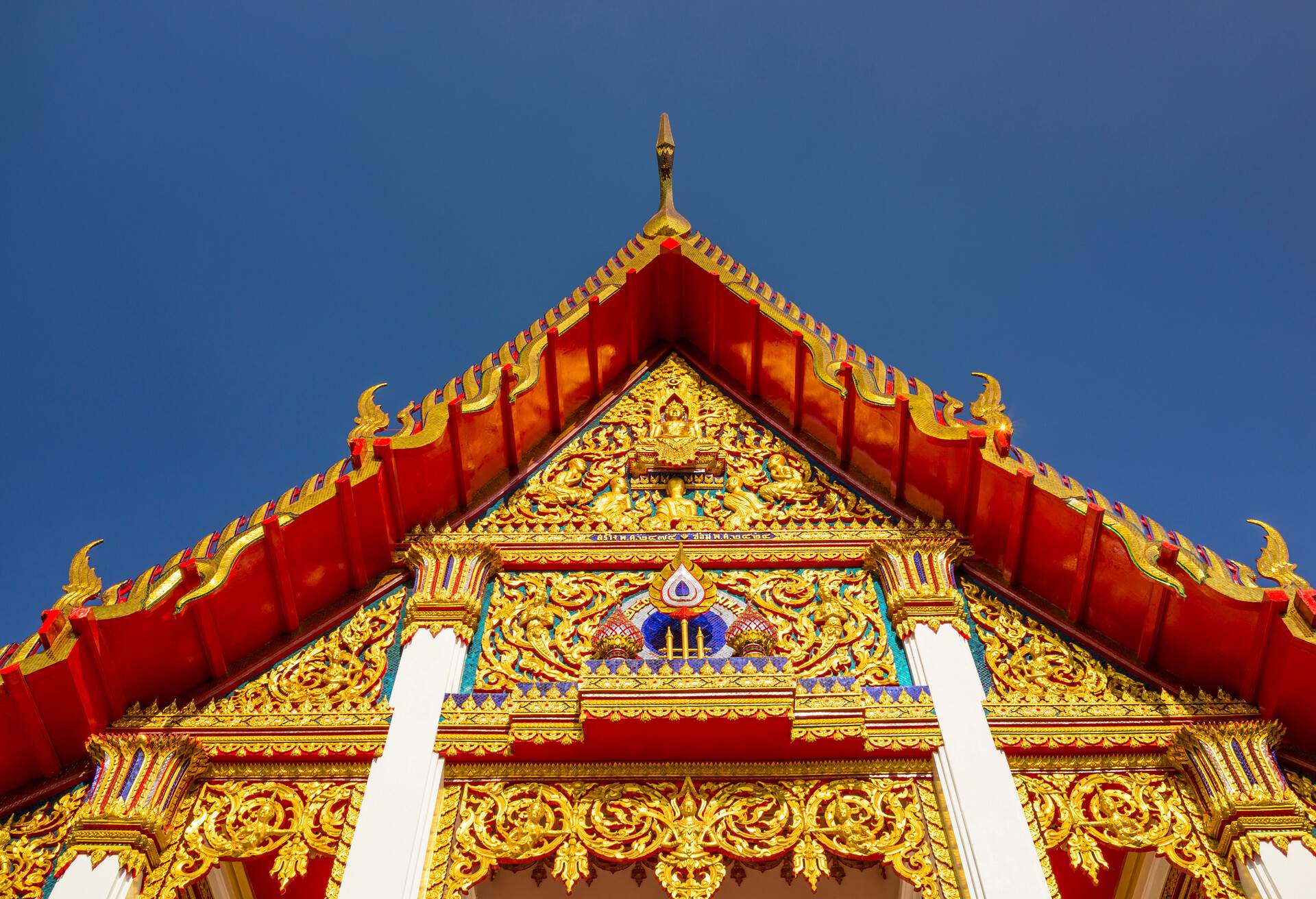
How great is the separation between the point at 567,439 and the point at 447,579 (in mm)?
1657

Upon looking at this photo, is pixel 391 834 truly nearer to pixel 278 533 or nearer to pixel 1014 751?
pixel 278 533

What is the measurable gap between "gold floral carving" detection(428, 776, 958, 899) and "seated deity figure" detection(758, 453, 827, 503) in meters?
2.29

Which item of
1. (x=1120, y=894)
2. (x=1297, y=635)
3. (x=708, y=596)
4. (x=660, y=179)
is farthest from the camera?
(x=660, y=179)

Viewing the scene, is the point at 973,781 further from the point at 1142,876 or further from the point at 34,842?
the point at 34,842

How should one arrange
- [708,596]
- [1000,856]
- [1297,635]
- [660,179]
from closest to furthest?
1. [1000,856]
2. [1297,635]
3. [708,596]
4. [660,179]

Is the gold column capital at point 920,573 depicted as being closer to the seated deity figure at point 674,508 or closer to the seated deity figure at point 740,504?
the seated deity figure at point 740,504

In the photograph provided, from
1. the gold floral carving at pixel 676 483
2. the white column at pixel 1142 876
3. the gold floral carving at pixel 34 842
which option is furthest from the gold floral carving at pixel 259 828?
the white column at pixel 1142 876

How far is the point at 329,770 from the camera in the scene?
17.6ft

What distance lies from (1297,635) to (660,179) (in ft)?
18.9

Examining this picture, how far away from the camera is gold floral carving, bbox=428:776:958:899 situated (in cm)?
491

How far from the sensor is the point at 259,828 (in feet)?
16.9

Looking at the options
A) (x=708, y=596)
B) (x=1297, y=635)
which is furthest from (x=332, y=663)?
(x=1297, y=635)

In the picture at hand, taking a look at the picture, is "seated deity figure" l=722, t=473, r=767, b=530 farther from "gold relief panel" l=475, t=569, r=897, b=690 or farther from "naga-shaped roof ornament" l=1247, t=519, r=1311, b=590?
"naga-shaped roof ornament" l=1247, t=519, r=1311, b=590

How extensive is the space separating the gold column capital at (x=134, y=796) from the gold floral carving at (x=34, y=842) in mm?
118
